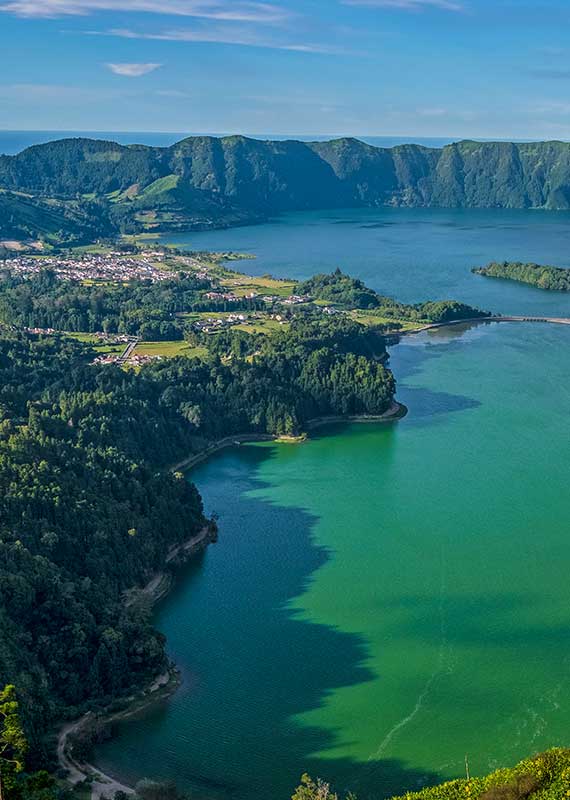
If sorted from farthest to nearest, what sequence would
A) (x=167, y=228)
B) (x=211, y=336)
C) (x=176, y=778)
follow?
1. (x=167, y=228)
2. (x=211, y=336)
3. (x=176, y=778)

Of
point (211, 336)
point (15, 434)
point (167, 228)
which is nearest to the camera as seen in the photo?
point (15, 434)

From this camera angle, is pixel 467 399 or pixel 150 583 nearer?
pixel 150 583

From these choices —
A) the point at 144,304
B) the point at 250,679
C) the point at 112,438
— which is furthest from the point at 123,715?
the point at 144,304

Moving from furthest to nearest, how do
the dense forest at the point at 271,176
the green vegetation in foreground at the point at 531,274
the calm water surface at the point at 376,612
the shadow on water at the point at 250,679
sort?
the dense forest at the point at 271,176 < the green vegetation in foreground at the point at 531,274 < the calm water surface at the point at 376,612 < the shadow on water at the point at 250,679

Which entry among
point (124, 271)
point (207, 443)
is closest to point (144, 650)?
point (207, 443)

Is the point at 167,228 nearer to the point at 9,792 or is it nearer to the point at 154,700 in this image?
the point at 154,700

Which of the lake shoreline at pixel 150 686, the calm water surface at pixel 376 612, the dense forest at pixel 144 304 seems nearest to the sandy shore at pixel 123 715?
the lake shoreline at pixel 150 686

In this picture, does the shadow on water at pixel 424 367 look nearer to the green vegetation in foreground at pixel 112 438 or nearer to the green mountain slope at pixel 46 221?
the green vegetation in foreground at pixel 112 438
